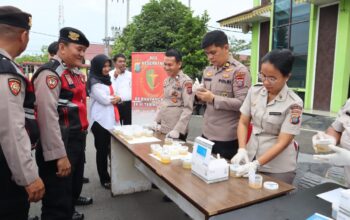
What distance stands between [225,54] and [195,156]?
3.20 feet

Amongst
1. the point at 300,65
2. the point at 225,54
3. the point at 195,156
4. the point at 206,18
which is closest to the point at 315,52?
the point at 300,65

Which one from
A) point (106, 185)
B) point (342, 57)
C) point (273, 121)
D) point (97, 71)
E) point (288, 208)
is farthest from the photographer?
point (342, 57)

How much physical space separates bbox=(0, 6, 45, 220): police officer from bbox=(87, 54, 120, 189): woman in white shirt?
176cm

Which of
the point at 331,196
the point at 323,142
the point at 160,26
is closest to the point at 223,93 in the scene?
the point at 323,142

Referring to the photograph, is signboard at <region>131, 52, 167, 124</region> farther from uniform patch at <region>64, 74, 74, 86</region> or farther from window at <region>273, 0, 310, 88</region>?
window at <region>273, 0, 310, 88</region>

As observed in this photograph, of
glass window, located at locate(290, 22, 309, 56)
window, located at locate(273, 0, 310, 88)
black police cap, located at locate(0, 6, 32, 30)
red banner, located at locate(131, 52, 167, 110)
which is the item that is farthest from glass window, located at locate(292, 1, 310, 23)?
black police cap, located at locate(0, 6, 32, 30)

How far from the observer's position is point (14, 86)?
4.62 ft

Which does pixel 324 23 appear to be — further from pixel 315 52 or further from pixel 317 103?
pixel 317 103

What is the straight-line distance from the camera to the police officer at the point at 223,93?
2209 millimetres

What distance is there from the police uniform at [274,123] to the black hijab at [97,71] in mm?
2050

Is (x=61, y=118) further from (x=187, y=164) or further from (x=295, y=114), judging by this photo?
(x=295, y=114)

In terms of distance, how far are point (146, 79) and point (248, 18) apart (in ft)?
21.5

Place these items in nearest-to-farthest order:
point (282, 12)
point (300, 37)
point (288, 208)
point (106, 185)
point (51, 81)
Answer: point (288, 208), point (51, 81), point (106, 185), point (300, 37), point (282, 12)

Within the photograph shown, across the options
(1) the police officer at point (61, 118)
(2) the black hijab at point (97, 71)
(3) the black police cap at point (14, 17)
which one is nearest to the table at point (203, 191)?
(1) the police officer at point (61, 118)
